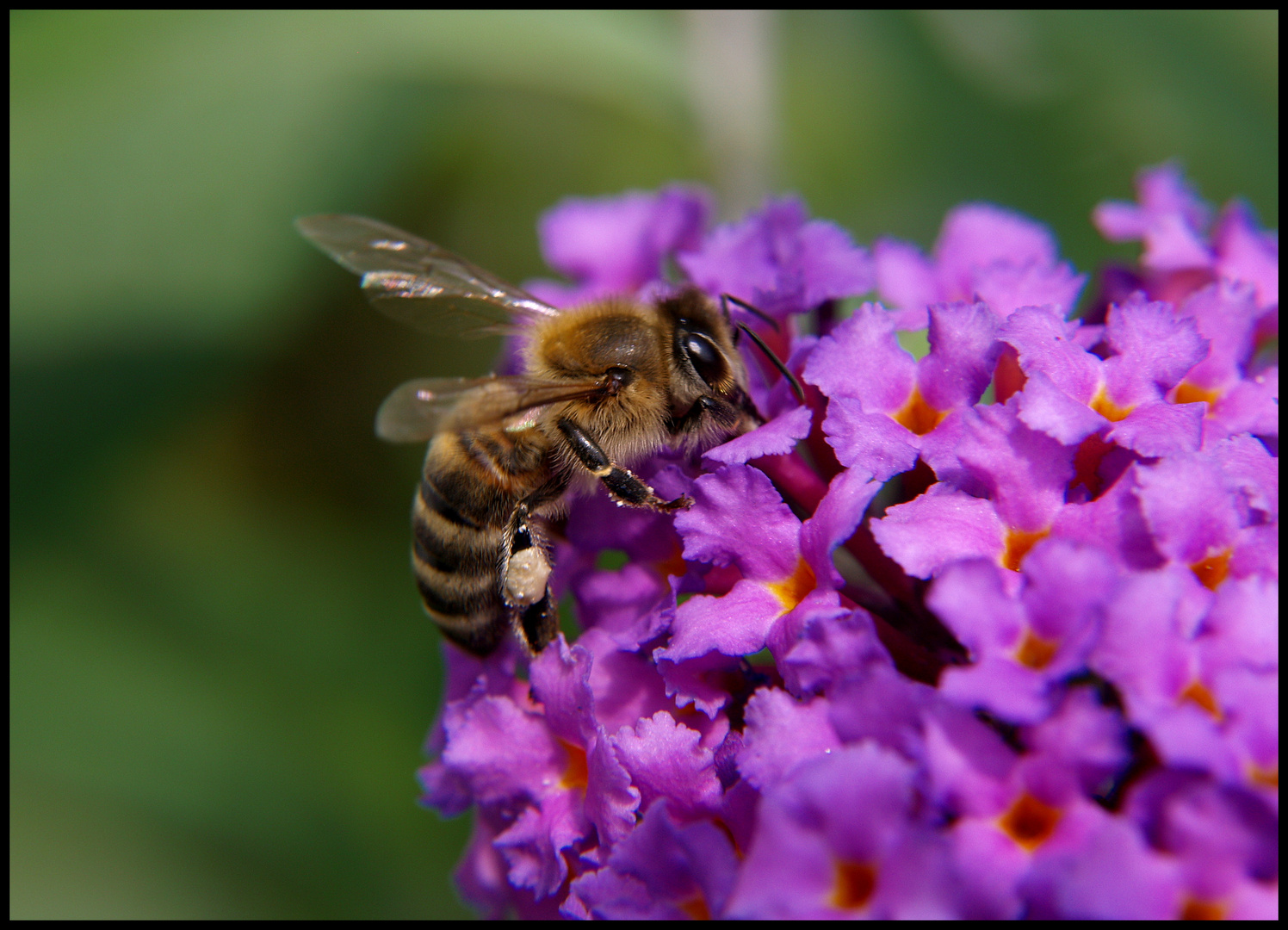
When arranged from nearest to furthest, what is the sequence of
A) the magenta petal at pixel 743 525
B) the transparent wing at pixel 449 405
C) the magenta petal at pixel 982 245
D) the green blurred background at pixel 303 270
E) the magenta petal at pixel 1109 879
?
the magenta petal at pixel 1109 879
the magenta petal at pixel 743 525
the transparent wing at pixel 449 405
the magenta petal at pixel 982 245
the green blurred background at pixel 303 270

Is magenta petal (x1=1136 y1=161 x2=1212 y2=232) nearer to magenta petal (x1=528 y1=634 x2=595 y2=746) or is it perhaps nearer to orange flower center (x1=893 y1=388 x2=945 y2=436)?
orange flower center (x1=893 y1=388 x2=945 y2=436)

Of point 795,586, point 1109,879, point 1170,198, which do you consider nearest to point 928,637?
point 795,586

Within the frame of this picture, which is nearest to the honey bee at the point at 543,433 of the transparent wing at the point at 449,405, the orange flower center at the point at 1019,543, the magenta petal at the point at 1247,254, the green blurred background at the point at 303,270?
the transparent wing at the point at 449,405

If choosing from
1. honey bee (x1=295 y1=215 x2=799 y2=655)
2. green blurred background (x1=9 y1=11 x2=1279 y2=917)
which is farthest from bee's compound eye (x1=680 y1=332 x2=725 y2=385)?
green blurred background (x1=9 y1=11 x2=1279 y2=917)

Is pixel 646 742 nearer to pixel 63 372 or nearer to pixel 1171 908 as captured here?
pixel 1171 908

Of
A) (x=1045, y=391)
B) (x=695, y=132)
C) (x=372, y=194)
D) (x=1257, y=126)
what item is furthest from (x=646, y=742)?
(x=1257, y=126)

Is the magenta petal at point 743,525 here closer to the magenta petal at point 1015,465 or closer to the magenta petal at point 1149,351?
the magenta petal at point 1015,465

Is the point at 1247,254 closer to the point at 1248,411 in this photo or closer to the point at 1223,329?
the point at 1223,329
